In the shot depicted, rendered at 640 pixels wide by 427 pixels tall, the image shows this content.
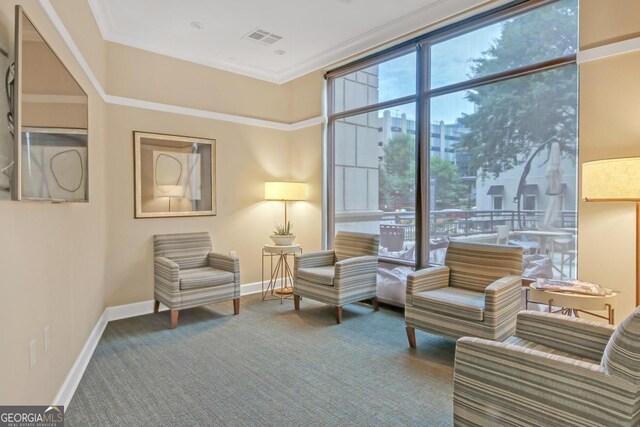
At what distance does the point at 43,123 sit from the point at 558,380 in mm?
2658

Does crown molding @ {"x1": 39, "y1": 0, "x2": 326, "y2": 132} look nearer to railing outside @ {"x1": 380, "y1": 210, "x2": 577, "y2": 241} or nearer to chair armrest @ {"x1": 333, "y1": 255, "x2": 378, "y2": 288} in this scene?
railing outside @ {"x1": 380, "y1": 210, "x2": 577, "y2": 241}

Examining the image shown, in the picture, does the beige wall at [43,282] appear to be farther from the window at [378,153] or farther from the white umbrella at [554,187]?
the white umbrella at [554,187]

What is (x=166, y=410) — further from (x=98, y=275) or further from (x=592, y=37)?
(x=592, y=37)

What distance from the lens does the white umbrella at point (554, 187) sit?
3.07 m

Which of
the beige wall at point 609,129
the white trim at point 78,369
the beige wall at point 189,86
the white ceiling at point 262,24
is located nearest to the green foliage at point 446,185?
the beige wall at point 609,129

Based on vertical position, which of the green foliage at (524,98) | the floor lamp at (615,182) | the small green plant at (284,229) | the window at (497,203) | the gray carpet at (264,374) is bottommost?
the gray carpet at (264,374)

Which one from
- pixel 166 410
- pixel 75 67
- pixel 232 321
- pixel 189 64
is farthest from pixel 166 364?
pixel 189 64

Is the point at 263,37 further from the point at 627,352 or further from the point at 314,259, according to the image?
the point at 627,352

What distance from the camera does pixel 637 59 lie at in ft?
8.54

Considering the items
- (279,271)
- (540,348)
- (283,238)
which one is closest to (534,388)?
(540,348)

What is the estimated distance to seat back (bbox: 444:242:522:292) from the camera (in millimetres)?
3039

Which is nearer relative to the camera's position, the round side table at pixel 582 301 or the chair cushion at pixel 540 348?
the chair cushion at pixel 540 348

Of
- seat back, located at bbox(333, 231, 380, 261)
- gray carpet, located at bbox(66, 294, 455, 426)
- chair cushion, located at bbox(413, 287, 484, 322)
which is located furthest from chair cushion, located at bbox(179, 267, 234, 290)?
chair cushion, located at bbox(413, 287, 484, 322)

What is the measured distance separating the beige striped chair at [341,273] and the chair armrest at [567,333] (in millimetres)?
1892
